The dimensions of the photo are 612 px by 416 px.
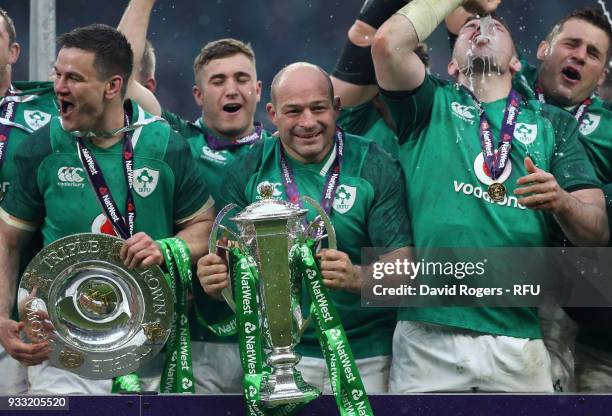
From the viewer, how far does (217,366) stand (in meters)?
4.01

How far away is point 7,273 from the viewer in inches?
148

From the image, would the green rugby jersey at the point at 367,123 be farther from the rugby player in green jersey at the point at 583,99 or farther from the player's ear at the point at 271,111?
the rugby player in green jersey at the point at 583,99

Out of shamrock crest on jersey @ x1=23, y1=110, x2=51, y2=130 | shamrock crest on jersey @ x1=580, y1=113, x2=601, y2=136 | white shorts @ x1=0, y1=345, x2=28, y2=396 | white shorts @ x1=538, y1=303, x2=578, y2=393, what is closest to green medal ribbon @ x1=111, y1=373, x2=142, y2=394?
white shorts @ x1=0, y1=345, x2=28, y2=396

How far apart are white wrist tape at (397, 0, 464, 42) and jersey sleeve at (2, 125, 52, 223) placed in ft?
3.97

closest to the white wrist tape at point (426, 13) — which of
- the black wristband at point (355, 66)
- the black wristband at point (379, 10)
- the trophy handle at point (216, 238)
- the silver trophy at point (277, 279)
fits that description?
the black wristband at point (379, 10)

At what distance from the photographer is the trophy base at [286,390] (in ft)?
11.2

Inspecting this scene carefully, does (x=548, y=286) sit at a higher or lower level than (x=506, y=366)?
higher

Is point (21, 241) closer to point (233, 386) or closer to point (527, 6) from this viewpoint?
point (233, 386)

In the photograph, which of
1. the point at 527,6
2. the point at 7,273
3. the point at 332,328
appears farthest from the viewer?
the point at 527,6

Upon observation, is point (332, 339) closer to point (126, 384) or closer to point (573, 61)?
point (126, 384)

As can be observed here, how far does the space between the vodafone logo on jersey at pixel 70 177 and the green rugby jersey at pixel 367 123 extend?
0.96 m

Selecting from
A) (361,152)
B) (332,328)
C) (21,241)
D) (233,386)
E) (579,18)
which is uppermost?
(579,18)

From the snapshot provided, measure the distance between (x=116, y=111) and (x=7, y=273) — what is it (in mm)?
614

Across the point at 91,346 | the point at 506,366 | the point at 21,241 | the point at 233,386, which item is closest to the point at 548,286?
the point at 506,366
